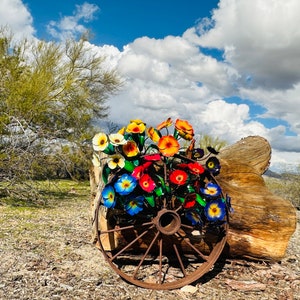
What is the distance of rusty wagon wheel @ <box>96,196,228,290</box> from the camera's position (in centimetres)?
360

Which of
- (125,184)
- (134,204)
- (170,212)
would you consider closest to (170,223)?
(170,212)

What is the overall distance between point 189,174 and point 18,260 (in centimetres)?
217

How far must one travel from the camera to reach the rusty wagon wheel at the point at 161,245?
3.60 metres

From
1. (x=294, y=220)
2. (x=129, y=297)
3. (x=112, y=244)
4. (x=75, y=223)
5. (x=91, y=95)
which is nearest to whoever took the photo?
(x=129, y=297)

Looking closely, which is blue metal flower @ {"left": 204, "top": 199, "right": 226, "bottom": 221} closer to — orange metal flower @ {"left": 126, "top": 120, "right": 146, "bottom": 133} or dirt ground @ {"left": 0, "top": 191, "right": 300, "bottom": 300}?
dirt ground @ {"left": 0, "top": 191, "right": 300, "bottom": 300}

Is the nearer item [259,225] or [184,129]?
[184,129]

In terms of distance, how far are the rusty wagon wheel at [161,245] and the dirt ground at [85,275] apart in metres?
0.16

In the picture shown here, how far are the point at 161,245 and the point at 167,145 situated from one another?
1030 mm

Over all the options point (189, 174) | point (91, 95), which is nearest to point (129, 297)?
point (189, 174)

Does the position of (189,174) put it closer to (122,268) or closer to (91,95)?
(122,268)

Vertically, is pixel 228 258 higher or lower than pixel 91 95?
lower

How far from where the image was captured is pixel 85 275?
381 cm

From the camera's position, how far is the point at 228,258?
4.34 metres

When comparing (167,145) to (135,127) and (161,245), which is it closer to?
(135,127)
